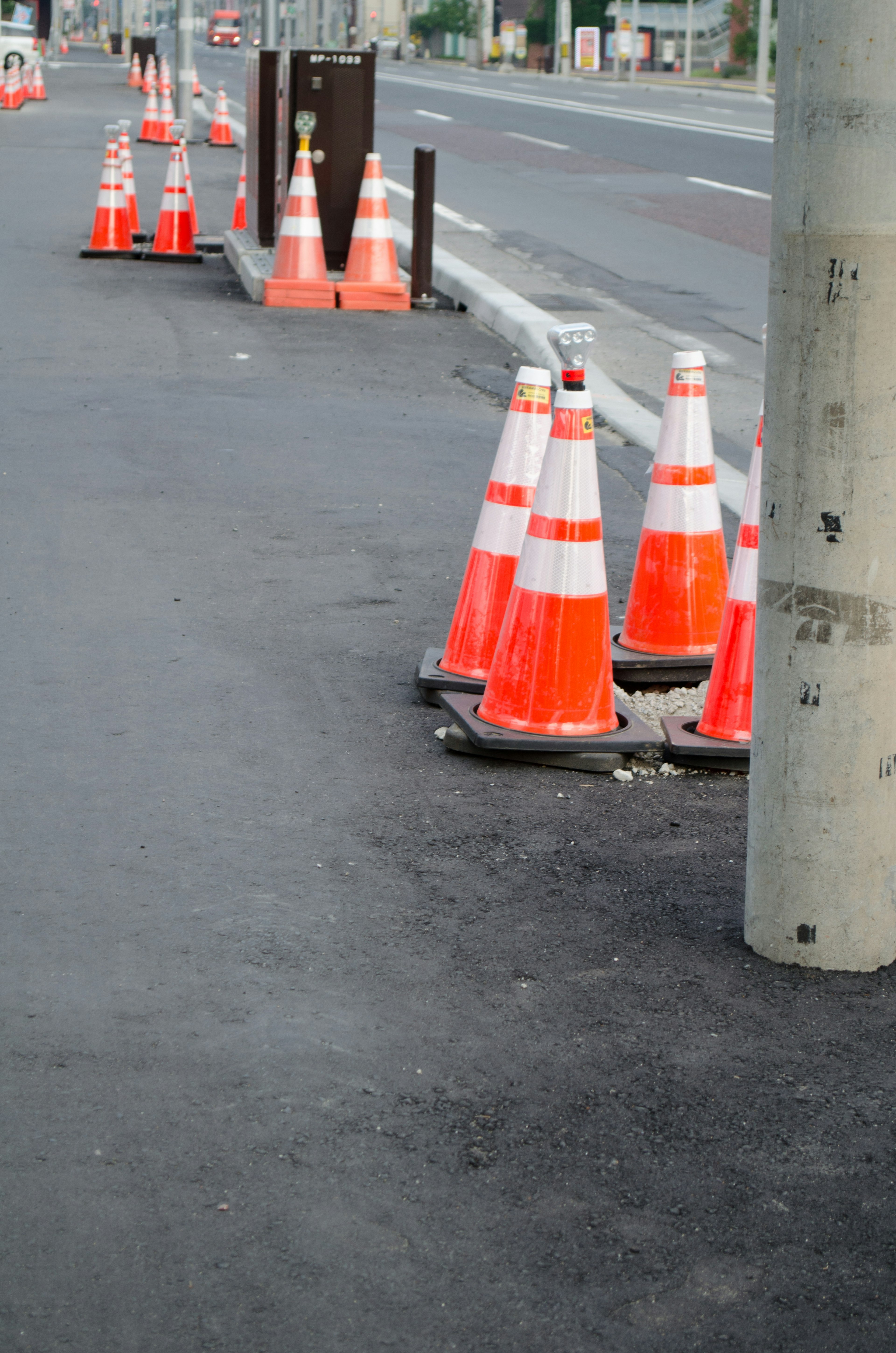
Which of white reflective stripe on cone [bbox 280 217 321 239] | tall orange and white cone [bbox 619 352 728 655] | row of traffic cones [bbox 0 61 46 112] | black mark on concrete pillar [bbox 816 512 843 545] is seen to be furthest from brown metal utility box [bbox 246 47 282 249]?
row of traffic cones [bbox 0 61 46 112]

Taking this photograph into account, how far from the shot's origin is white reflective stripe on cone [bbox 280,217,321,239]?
1150cm

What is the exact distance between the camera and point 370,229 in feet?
38.2

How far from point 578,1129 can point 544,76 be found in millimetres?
75228

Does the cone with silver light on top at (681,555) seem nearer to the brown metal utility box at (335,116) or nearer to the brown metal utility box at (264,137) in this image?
the brown metal utility box at (335,116)

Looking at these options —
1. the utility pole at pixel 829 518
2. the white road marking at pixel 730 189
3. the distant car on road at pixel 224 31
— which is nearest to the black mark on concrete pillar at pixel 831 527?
the utility pole at pixel 829 518

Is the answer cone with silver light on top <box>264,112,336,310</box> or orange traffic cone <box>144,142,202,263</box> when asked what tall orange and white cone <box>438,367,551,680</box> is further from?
orange traffic cone <box>144,142,202,263</box>

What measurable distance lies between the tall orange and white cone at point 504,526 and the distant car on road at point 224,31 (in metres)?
116

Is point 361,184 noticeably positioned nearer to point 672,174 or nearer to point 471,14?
point 672,174

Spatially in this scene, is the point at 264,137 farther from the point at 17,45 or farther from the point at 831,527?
the point at 17,45

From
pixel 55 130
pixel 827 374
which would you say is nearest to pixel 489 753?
pixel 827 374

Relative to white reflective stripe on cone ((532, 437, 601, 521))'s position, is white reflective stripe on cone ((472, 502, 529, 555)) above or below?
below

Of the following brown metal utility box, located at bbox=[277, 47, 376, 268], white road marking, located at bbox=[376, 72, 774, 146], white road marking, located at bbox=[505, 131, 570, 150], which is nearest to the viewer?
brown metal utility box, located at bbox=[277, 47, 376, 268]

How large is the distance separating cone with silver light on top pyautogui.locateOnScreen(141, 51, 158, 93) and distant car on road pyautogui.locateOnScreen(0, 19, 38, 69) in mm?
2776

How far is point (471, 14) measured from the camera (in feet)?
298
